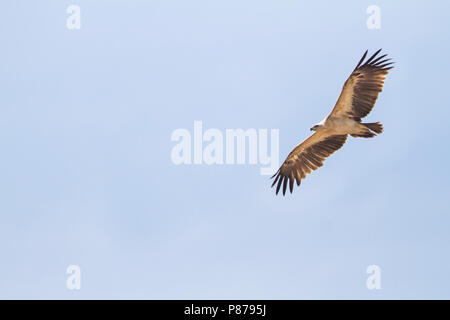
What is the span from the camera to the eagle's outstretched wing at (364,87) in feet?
64.8

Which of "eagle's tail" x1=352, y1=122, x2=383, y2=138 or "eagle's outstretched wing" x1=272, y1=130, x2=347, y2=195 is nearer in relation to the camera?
"eagle's tail" x1=352, y1=122, x2=383, y2=138

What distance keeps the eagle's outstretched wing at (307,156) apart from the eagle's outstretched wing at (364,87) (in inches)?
54.2

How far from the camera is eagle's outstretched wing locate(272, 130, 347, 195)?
21.4 m

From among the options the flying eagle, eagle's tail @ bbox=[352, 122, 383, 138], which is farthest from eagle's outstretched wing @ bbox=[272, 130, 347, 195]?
→ eagle's tail @ bbox=[352, 122, 383, 138]

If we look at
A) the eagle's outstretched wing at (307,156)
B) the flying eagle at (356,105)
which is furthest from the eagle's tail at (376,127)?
the eagle's outstretched wing at (307,156)

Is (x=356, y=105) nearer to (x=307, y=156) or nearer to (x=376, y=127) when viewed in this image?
(x=376, y=127)

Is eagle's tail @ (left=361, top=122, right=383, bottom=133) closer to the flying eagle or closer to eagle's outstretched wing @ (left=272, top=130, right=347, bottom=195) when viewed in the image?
the flying eagle

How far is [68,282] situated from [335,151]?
9282 millimetres

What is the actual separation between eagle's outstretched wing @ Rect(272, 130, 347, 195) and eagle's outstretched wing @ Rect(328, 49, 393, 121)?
1.38m

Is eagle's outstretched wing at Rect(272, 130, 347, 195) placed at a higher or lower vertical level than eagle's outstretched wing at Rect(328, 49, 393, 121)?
lower

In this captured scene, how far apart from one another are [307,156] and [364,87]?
343 cm

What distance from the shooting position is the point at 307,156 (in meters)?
22.2

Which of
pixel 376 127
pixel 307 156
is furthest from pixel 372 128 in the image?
pixel 307 156
